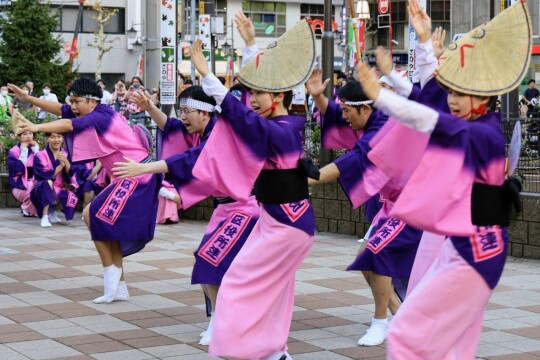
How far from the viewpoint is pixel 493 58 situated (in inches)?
189

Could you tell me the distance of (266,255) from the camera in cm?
575

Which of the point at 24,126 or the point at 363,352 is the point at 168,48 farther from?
the point at 363,352

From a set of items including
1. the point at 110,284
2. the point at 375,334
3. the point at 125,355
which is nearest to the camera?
the point at 125,355

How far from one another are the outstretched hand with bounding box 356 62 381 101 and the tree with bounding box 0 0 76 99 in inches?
1325

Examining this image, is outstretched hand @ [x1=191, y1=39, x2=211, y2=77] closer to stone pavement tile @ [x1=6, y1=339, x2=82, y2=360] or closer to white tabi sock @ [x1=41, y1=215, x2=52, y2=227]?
stone pavement tile @ [x1=6, y1=339, x2=82, y2=360]

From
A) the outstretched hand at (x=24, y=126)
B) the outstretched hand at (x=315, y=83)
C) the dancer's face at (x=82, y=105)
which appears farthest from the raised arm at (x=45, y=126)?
the outstretched hand at (x=315, y=83)

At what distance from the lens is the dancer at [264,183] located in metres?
5.69

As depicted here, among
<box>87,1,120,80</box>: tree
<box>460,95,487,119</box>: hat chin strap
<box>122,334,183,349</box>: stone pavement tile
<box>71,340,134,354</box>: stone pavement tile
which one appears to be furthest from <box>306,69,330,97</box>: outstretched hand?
<box>87,1,120,80</box>: tree

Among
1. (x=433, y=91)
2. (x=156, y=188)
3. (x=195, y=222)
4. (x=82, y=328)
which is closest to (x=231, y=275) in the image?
(x=433, y=91)

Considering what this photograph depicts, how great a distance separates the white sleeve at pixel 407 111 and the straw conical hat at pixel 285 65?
60.4 inches

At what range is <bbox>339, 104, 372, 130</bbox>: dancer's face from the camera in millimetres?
6820

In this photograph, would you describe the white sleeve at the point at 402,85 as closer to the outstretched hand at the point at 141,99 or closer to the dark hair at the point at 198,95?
the dark hair at the point at 198,95

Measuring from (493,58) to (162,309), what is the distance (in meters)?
4.15

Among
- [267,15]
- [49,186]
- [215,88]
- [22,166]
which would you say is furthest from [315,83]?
[267,15]
